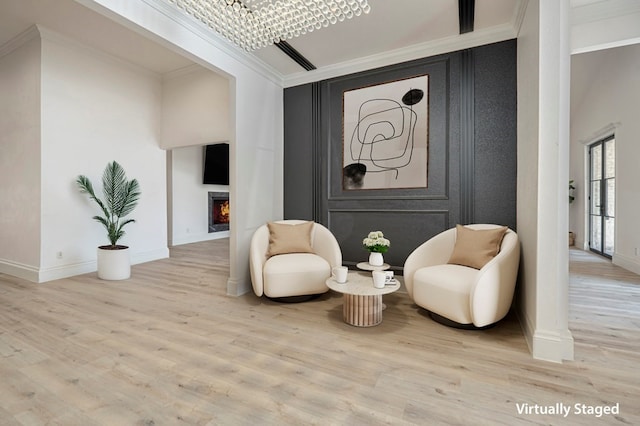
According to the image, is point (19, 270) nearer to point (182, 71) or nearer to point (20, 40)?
point (20, 40)

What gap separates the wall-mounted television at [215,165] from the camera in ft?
26.0

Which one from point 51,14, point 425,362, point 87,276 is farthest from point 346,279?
point 51,14

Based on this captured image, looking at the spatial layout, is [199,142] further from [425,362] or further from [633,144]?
[633,144]

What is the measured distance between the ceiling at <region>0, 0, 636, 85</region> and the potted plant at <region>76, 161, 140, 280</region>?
1.81 meters

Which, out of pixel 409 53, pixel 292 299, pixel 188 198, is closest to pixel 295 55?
pixel 409 53

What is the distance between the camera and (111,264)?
4125mm

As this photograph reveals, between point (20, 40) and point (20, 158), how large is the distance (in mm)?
1673

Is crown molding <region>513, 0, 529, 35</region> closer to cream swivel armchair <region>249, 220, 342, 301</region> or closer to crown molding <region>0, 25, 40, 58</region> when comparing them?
cream swivel armchair <region>249, 220, 342, 301</region>

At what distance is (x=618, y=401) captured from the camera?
1.59m

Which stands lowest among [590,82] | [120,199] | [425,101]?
[120,199]

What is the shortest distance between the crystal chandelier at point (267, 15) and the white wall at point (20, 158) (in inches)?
129

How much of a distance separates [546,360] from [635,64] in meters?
5.09

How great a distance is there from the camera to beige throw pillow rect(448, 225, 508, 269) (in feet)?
8.71

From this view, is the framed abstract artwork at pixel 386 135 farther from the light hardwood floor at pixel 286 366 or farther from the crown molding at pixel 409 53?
the light hardwood floor at pixel 286 366
